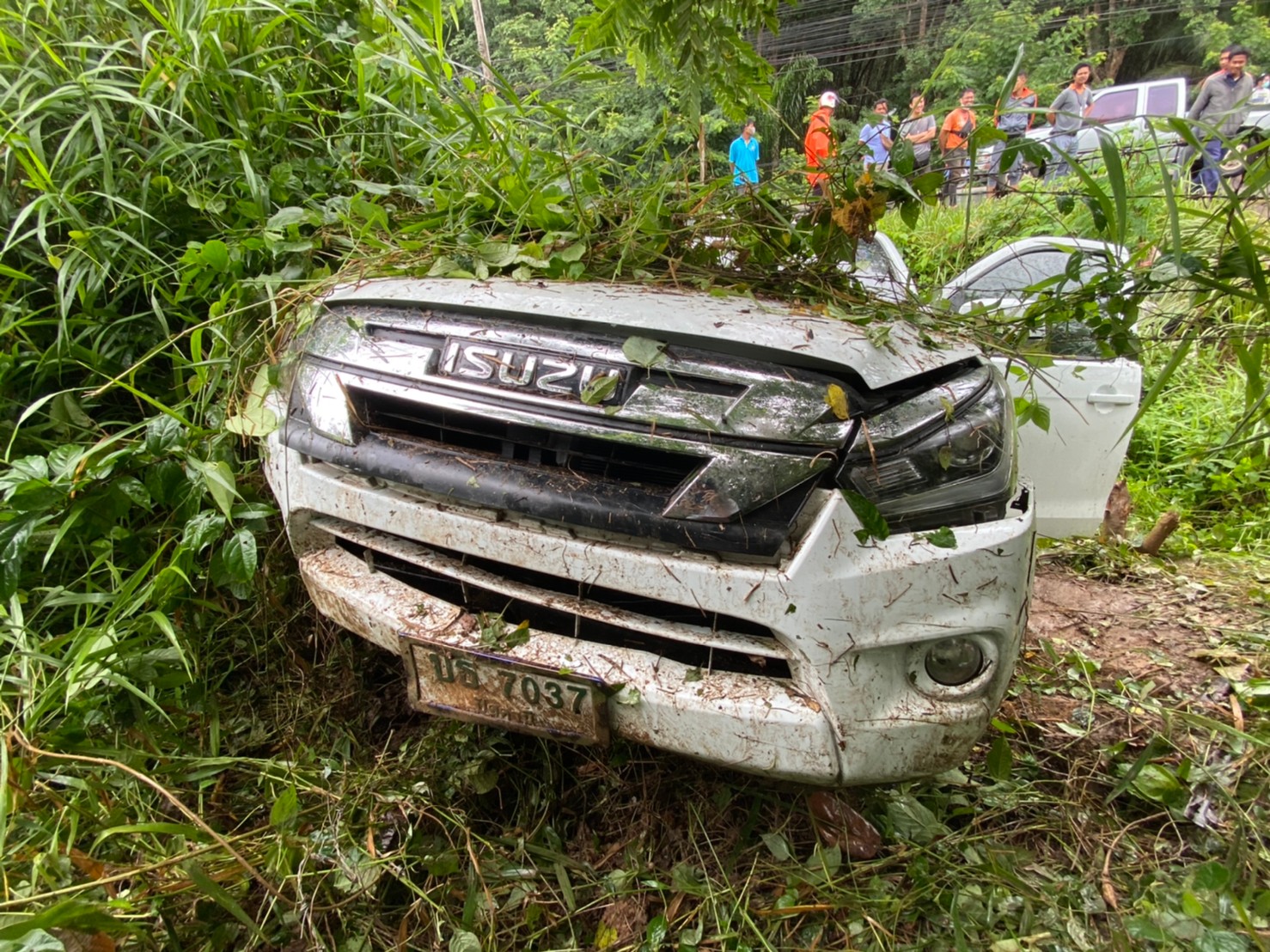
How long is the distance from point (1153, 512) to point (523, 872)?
3.74 meters

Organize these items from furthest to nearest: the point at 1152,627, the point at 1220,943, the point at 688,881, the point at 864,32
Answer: the point at 864,32 → the point at 1152,627 → the point at 688,881 → the point at 1220,943

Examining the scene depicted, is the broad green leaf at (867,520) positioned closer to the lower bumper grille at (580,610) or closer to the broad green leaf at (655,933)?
the lower bumper grille at (580,610)

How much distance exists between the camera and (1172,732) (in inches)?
76.9

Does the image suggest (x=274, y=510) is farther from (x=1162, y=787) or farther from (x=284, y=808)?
(x=1162, y=787)

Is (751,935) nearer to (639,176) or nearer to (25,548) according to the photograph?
(25,548)

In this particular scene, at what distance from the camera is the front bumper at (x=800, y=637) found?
4.00 ft

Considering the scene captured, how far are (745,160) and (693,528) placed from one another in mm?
1808

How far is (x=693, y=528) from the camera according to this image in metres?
1.24

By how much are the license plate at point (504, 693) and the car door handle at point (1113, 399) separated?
237 centimetres

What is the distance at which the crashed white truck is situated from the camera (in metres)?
1.23

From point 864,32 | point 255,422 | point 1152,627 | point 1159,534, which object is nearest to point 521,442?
point 255,422

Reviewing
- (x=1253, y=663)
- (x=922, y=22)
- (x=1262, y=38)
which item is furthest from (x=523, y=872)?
(x=1262, y=38)

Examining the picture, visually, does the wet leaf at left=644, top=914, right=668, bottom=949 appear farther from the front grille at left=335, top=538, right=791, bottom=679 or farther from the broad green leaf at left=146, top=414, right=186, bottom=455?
the broad green leaf at left=146, top=414, right=186, bottom=455

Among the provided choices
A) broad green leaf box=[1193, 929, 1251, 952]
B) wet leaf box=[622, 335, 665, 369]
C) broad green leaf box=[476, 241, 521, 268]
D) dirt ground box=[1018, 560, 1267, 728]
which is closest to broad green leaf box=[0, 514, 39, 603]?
broad green leaf box=[476, 241, 521, 268]
